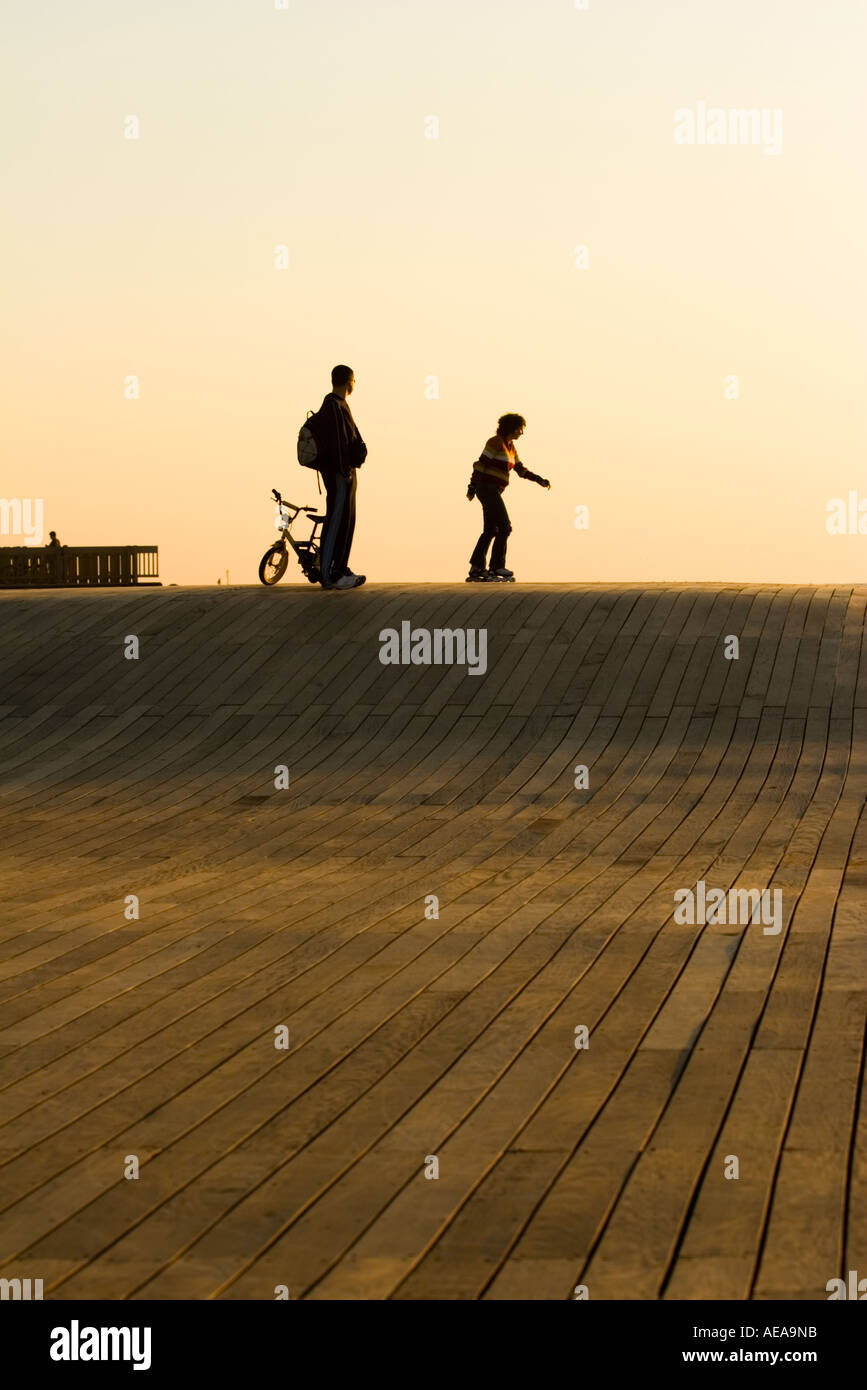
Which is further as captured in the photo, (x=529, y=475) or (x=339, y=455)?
(x=529, y=475)

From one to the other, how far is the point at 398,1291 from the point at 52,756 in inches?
332

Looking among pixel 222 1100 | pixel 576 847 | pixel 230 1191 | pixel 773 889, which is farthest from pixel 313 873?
pixel 230 1191

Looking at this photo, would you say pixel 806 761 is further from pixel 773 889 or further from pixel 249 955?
pixel 249 955

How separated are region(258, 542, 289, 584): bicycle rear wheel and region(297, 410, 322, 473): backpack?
2.10 metres

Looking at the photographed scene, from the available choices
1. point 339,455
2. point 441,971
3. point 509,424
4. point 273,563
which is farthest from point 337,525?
point 441,971

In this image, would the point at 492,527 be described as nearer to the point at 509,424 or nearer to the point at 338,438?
the point at 509,424

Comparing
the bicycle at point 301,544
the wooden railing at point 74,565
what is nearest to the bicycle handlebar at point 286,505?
the bicycle at point 301,544

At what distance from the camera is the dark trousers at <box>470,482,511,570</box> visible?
623 inches

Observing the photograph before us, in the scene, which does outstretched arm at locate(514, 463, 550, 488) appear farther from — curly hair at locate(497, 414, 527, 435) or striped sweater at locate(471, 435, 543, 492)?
curly hair at locate(497, 414, 527, 435)

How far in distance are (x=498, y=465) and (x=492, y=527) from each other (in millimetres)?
700

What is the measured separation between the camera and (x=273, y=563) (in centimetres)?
1605

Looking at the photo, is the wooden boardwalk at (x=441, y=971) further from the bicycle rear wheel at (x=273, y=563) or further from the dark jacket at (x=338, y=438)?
the bicycle rear wheel at (x=273, y=563)

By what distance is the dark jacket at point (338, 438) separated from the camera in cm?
1393

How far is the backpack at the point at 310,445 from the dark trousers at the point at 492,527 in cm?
236
